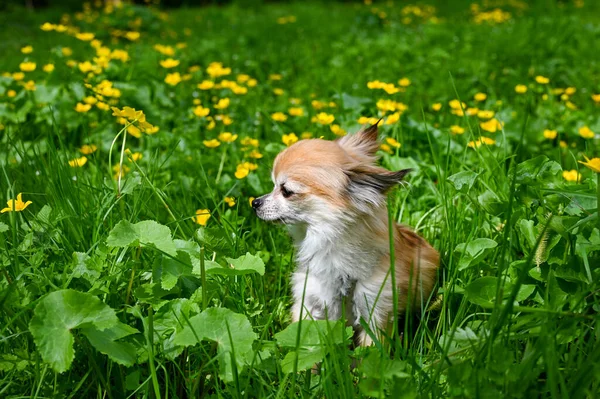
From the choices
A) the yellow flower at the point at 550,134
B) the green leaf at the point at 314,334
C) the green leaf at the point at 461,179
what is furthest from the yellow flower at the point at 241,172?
the yellow flower at the point at 550,134

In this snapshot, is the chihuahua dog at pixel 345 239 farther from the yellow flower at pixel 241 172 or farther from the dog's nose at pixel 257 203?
the yellow flower at pixel 241 172

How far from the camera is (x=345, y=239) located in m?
2.01

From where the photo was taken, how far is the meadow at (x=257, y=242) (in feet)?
4.78

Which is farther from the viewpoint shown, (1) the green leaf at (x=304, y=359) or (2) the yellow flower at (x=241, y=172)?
(2) the yellow flower at (x=241, y=172)

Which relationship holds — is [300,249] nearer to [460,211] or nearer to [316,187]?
[316,187]

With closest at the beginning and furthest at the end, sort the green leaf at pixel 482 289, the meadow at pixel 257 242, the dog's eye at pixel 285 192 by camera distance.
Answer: the meadow at pixel 257 242
the green leaf at pixel 482 289
the dog's eye at pixel 285 192

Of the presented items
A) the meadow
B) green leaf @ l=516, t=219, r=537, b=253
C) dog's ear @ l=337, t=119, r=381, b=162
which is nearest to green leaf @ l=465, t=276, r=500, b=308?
the meadow

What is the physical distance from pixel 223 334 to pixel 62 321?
0.39m

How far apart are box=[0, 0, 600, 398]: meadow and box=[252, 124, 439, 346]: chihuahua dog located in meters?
0.12

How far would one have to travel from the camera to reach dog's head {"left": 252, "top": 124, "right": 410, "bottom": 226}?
1985 millimetres

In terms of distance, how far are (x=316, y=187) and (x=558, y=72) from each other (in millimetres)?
3787

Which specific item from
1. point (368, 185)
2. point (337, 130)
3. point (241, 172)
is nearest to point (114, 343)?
point (368, 185)

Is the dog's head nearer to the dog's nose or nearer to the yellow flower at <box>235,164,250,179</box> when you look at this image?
the dog's nose

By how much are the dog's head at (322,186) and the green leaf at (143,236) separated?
0.46 m
